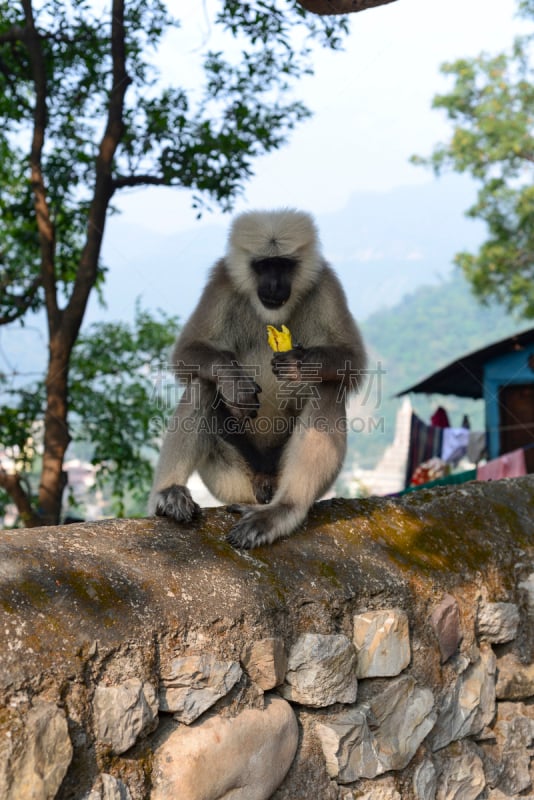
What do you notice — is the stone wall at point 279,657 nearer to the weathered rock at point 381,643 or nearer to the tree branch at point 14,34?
the weathered rock at point 381,643

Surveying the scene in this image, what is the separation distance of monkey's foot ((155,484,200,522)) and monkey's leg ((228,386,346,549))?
0.18m

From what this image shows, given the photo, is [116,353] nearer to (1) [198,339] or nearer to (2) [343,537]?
(1) [198,339]

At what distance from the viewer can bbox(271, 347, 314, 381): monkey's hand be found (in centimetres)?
332

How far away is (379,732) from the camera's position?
257 centimetres

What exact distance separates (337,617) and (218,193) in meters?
4.36

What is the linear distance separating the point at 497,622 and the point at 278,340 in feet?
4.91

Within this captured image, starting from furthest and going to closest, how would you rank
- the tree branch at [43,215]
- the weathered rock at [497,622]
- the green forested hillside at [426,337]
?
the green forested hillside at [426,337] < the tree branch at [43,215] < the weathered rock at [497,622]

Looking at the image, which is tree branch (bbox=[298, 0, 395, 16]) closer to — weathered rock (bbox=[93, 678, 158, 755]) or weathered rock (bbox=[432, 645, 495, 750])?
weathered rock (bbox=[93, 678, 158, 755])

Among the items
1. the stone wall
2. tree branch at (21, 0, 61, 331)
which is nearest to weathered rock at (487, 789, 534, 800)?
the stone wall

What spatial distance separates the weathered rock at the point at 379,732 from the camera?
243 cm

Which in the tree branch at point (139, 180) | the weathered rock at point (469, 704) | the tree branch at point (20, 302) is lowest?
the weathered rock at point (469, 704)

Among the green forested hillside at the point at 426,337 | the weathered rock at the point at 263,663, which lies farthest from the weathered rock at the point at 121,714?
the green forested hillside at the point at 426,337

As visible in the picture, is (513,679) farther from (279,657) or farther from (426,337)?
(426,337)

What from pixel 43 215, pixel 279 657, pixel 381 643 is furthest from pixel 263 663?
pixel 43 215
